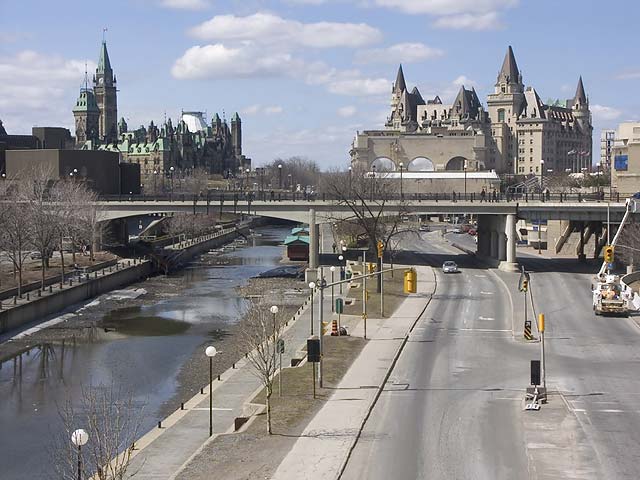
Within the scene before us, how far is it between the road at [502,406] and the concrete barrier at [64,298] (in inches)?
940

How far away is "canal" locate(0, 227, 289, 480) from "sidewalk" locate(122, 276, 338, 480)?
2222 mm

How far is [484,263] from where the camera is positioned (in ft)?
301

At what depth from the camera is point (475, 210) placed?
85.9 metres

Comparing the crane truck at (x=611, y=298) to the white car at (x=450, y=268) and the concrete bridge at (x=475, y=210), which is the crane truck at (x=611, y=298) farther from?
the white car at (x=450, y=268)

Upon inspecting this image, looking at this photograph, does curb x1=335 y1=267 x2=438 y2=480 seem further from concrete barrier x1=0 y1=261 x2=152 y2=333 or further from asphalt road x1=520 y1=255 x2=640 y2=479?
concrete barrier x1=0 y1=261 x2=152 y2=333

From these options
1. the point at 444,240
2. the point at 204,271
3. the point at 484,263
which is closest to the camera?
the point at 484,263

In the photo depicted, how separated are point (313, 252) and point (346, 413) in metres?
55.7

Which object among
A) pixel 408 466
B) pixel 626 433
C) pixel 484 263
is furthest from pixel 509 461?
pixel 484 263

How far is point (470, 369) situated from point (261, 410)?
10.4 meters

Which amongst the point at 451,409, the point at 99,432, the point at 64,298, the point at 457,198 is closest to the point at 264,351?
the point at 451,409

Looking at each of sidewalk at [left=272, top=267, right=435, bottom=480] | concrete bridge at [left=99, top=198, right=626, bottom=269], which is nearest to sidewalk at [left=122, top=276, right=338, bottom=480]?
sidewalk at [left=272, top=267, right=435, bottom=480]

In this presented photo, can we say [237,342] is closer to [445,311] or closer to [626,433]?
[445,311]

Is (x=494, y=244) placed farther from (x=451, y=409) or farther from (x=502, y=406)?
(x=451, y=409)

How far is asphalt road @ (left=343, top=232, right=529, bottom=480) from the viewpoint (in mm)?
25781
